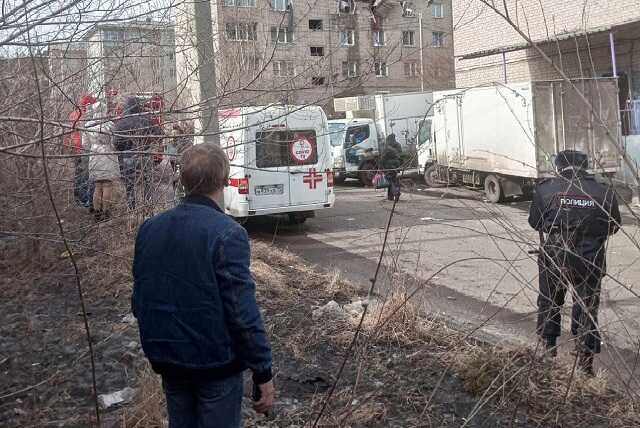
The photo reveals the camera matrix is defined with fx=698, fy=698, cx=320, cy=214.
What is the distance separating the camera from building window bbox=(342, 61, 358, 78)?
5453 millimetres

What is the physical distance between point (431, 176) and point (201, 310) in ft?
61.4

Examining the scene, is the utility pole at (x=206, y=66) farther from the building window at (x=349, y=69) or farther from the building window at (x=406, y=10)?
the building window at (x=406, y=10)

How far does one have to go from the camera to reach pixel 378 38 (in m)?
5.50

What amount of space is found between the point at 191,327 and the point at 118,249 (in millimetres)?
5058

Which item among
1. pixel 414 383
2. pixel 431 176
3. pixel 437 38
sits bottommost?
pixel 414 383

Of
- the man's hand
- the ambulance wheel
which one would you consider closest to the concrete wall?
the ambulance wheel

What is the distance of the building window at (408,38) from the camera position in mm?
5408

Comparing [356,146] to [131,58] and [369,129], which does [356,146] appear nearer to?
[369,129]

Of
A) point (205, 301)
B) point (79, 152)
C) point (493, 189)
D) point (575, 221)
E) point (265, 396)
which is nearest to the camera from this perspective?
point (205, 301)

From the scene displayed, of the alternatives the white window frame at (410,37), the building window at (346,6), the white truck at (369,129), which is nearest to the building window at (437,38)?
the white window frame at (410,37)

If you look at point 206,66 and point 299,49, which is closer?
point 206,66

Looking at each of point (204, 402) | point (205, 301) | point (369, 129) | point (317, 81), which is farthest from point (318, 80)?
point (369, 129)

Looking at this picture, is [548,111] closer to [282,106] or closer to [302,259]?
[302,259]

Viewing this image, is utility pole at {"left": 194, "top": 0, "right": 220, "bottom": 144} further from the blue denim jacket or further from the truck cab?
the truck cab
